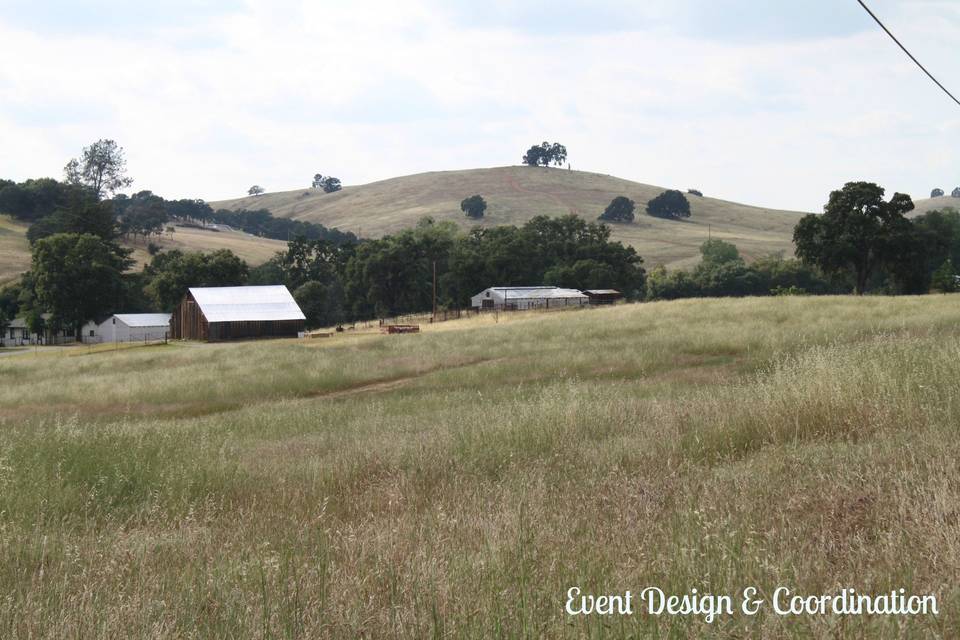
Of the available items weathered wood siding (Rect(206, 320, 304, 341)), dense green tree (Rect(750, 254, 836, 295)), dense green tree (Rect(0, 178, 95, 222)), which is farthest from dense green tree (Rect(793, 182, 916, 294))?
dense green tree (Rect(0, 178, 95, 222))

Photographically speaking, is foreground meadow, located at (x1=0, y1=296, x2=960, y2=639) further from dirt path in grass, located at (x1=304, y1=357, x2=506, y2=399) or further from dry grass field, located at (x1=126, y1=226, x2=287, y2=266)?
dry grass field, located at (x1=126, y1=226, x2=287, y2=266)

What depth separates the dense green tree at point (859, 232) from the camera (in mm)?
71500

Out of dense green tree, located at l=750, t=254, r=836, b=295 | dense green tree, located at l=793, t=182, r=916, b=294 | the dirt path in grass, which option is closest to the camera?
the dirt path in grass

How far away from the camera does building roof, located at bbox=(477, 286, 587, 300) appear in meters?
93.2

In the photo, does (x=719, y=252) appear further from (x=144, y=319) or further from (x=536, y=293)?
(x=144, y=319)

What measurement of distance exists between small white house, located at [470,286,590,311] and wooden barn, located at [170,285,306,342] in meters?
24.8

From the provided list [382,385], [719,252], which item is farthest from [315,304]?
[382,385]

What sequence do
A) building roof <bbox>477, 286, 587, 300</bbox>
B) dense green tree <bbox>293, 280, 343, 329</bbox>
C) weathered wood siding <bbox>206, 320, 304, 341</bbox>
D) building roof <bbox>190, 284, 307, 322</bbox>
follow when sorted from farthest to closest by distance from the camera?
dense green tree <bbox>293, 280, 343, 329</bbox> → building roof <bbox>477, 286, 587, 300</bbox> → building roof <bbox>190, 284, 307, 322</bbox> → weathered wood siding <bbox>206, 320, 304, 341</bbox>

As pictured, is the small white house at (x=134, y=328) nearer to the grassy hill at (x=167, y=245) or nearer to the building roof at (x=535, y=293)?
the grassy hill at (x=167, y=245)

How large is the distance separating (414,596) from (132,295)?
375 ft

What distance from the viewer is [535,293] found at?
95062 mm

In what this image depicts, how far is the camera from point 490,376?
26.2 meters

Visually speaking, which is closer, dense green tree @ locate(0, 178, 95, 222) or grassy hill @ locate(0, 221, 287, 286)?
grassy hill @ locate(0, 221, 287, 286)

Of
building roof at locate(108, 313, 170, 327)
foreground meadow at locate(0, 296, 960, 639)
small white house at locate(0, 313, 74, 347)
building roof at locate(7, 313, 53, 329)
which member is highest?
foreground meadow at locate(0, 296, 960, 639)
